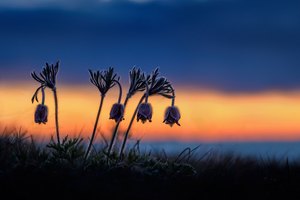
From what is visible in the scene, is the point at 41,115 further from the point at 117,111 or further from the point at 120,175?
the point at 120,175

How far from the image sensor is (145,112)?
27.2 feet

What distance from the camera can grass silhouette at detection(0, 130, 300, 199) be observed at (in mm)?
6977

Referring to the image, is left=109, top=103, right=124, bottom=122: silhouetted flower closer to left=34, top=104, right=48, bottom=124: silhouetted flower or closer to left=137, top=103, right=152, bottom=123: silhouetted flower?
left=137, top=103, right=152, bottom=123: silhouetted flower

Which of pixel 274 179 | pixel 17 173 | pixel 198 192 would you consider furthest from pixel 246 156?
pixel 17 173

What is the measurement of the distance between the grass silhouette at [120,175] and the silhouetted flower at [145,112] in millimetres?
479

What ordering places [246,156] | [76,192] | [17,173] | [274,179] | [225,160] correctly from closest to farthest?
[76,192]
[17,173]
[274,179]
[225,160]
[246,156]

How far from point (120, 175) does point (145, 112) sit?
3.25 feet

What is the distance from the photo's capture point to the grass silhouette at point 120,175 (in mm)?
6977

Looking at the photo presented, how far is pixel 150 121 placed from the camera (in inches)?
327

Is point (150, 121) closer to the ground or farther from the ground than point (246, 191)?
farther from the ground

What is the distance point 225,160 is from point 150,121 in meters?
2.01

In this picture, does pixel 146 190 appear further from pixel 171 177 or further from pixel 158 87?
pixel 158 87

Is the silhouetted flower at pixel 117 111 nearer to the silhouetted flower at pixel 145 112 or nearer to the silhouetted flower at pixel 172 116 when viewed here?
the silhouetted flower at pixel 145 112

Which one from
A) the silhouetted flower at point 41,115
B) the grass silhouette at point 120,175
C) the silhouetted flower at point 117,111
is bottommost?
the grass silhouette at point 120,175
